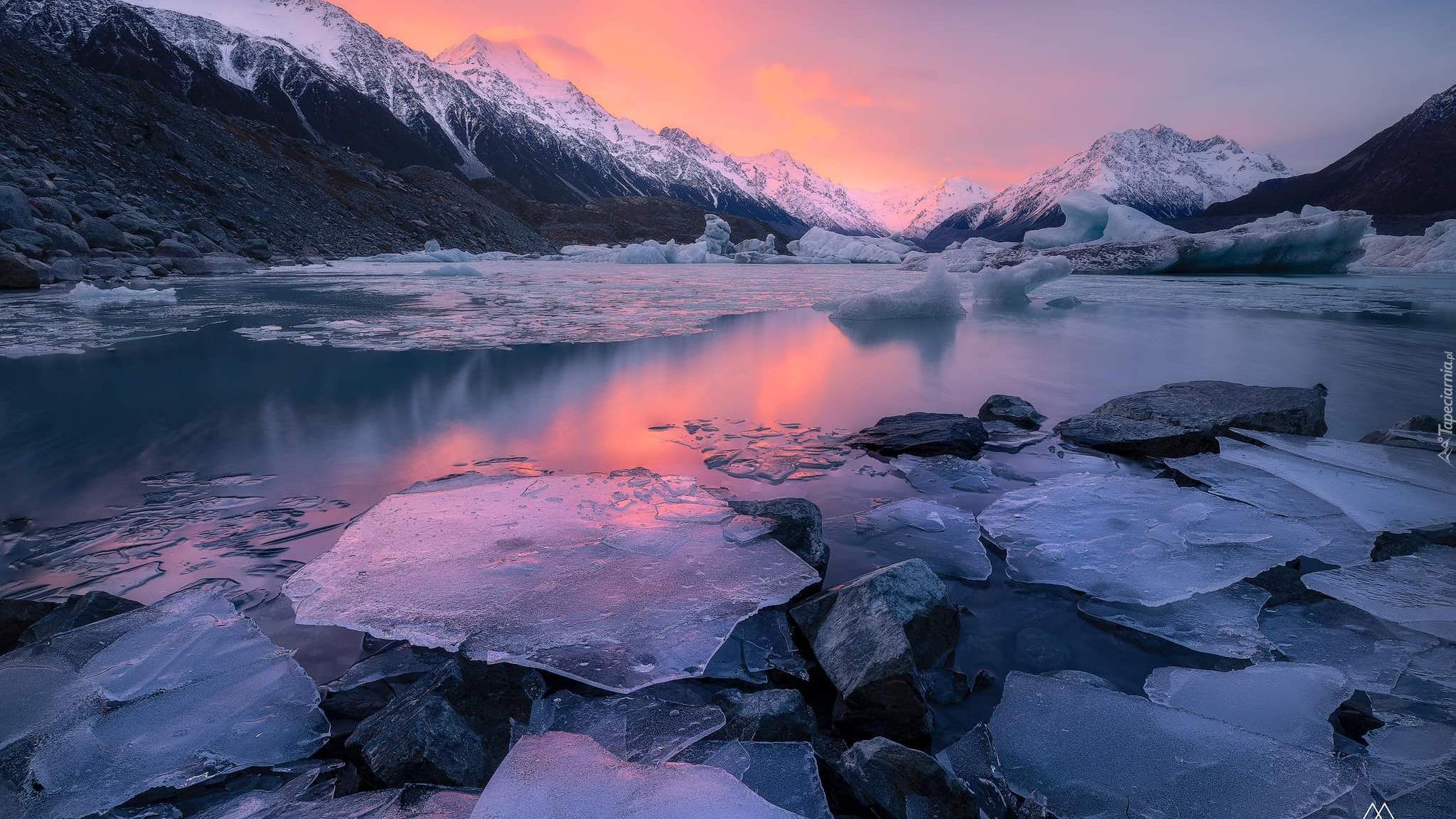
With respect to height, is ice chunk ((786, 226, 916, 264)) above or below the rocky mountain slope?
below

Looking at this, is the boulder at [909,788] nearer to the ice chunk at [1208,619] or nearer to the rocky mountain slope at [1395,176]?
the ice chunk at [1208,619]

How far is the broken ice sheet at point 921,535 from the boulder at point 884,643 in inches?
17.7

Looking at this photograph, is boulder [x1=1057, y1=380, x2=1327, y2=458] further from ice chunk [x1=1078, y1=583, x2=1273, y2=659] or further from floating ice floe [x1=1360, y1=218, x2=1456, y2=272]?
floating ice floe [x1=1360, y1=218, x2=1456, y2=272]

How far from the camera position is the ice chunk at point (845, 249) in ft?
182

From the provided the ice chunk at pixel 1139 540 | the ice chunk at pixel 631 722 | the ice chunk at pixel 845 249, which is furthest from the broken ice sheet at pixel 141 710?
the ice chunk at pixel 845 249

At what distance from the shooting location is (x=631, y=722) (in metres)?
1.44

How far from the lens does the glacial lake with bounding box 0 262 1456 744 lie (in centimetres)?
210

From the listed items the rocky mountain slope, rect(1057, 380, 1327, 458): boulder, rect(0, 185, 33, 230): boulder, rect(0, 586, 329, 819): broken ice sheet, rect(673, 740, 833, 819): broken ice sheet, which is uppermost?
the rocky mountain slope

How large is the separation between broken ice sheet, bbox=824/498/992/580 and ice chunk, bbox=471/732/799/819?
120 centimetres

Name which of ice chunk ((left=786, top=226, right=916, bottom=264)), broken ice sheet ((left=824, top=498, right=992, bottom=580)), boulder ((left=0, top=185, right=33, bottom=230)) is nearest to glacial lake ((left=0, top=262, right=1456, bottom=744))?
broken ice sheet ((left=824, top=498, right=992, bottom=580))

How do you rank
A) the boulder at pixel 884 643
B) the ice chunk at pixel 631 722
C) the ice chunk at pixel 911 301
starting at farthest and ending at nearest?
the ice chunk at pixel 911 301 < the boulder at pixel 884 643 < the ice chunk at pixel 631 722

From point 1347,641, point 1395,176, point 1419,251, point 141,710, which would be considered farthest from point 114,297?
point 1395,176

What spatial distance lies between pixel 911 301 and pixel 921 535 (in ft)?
27.5

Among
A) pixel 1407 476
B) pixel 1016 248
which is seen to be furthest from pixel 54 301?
pixel 1016 248
